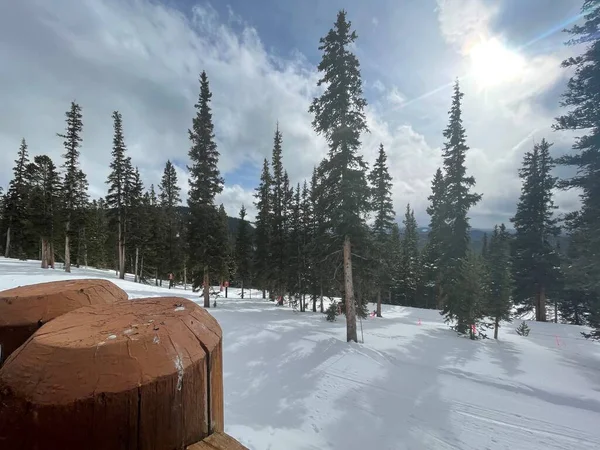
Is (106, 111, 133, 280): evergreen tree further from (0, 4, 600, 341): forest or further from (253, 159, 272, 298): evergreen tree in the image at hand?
(253, 159, 272, 298): evergreen tree

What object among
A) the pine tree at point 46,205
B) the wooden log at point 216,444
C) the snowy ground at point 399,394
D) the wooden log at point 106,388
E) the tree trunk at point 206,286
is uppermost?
the pine tree at point 46,205

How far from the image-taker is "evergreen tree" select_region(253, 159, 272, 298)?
94.7 feet

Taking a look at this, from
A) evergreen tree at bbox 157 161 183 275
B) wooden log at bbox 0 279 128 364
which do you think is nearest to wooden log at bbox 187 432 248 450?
wooden log at bbox 0 279 128 364

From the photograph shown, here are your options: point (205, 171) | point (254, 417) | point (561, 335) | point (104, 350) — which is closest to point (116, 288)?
point (104, 350)

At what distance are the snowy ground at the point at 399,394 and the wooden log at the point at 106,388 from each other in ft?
21.8

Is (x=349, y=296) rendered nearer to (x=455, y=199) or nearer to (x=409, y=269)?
(x=455, y=199)

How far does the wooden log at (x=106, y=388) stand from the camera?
2.02 feet

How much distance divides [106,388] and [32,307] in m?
0.71

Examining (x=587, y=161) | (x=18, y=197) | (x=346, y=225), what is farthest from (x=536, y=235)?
(x=18, y=197)

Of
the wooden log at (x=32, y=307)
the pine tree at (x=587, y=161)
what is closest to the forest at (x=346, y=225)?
the pine tree at (x=587, y=161)

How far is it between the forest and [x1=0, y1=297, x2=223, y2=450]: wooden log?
13.2 meters

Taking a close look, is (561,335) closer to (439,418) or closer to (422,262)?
(439,418)

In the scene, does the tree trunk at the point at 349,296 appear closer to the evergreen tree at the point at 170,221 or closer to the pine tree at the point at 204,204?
the pine tree at the point at 204,204

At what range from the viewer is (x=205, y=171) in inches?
832
